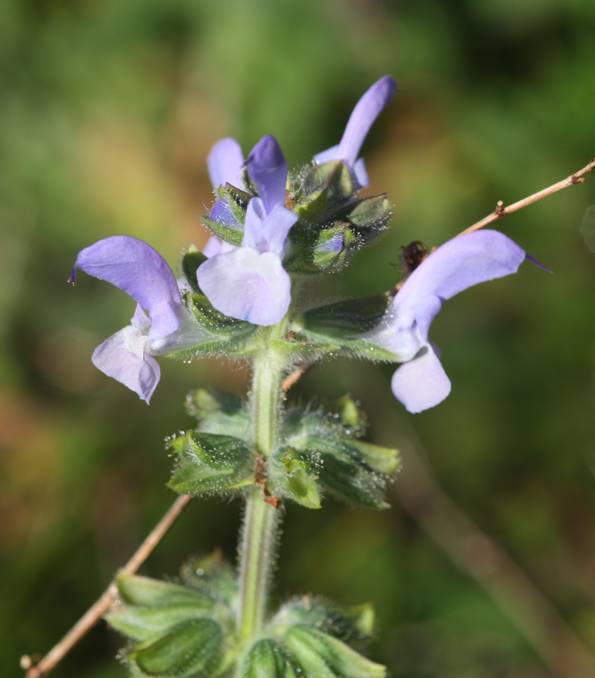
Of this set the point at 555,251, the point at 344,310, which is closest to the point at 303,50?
the point at 555,251

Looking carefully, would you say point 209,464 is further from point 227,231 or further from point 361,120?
point 361,120

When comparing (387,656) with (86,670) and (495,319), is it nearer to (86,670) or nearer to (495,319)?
(86,670)

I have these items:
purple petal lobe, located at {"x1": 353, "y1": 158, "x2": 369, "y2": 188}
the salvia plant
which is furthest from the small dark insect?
purple petal lobe, located at {"x1": 353, "y1": 158, "x2": 369, "y2": 188}

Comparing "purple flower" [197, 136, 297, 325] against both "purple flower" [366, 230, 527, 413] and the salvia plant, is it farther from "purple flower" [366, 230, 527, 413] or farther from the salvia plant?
"purple flower" [366, 230, 527, 413]

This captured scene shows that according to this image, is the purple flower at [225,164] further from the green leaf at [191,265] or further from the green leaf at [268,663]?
the green leaf at [268,663]

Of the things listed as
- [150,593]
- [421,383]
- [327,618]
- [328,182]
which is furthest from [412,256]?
[150,593]

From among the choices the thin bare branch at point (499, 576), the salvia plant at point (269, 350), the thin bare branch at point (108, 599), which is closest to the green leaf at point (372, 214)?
the salvia plant at point (269, 350)

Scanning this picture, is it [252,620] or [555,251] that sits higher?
[555,251]

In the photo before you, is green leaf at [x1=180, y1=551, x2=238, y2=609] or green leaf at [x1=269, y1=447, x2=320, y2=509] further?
green leaf at [x1=180, y1=551, x2=238, y2=609]
